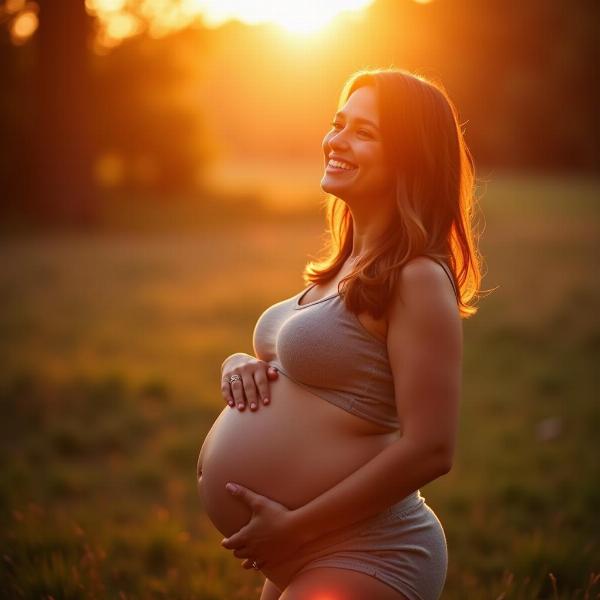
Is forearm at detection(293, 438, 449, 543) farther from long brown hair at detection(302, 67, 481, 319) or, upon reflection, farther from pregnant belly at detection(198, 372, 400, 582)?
long brown hair at detection(302, 67, 481, 319)

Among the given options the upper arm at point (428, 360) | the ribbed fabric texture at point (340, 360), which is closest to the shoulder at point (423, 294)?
the upper arm at point (428, 360)

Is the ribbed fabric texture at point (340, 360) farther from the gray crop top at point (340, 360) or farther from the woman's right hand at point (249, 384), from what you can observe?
the woman's right hand at point (249, 384)

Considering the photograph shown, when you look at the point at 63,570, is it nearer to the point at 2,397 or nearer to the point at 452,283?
the point at 452,283

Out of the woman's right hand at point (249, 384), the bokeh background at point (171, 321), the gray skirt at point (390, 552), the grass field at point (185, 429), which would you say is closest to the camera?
the gray skirt at point (390, 552)

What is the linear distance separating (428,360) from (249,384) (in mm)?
604

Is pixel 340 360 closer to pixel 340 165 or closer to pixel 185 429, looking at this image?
pixel 340 165

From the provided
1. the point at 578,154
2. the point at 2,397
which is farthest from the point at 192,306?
the point at 578,154

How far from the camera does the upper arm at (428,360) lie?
174 centimetres

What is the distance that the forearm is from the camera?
1.76 meters

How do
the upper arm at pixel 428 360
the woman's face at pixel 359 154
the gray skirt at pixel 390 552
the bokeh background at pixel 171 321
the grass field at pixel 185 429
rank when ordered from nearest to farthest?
the upper arm at pixel 428 360 → the gray skirt at pixel 390 552 → the woman's face at pixel 359 154 → the grass field at pixel 185 429 → the bokeh background at pixel 171 321

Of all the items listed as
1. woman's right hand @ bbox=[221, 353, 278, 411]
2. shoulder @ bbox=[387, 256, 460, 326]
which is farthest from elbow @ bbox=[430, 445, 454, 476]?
woman's right hand @ bbox=[221, 353, 278, 411]

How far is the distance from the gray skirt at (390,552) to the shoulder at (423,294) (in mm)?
Answer: 524

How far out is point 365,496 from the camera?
1.80m

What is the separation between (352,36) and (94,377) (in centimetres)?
2981
